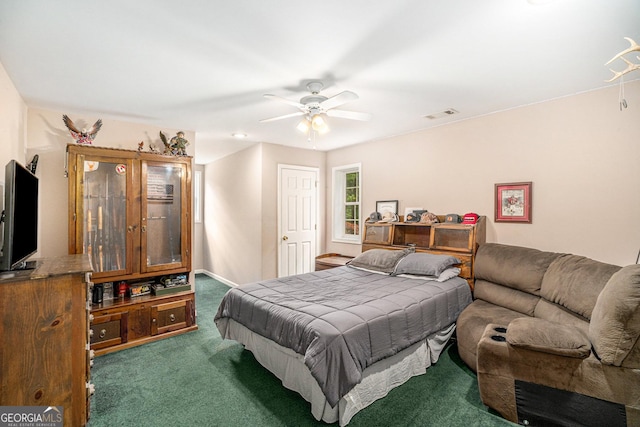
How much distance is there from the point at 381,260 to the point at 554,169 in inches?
80.8

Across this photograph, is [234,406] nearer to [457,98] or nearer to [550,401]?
[550,401]

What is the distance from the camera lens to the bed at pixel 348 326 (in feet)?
6.22

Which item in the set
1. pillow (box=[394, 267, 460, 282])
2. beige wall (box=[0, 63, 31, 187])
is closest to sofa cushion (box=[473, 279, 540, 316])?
pillow (box=[394, 267, 460, 282])

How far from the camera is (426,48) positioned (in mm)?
2014

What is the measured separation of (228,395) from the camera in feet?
7.57

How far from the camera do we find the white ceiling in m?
1.64

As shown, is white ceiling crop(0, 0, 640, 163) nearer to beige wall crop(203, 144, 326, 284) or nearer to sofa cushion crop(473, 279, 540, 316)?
Answer: beige wall crop(203, 144, 326, 284)

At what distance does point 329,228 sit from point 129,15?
4258mm

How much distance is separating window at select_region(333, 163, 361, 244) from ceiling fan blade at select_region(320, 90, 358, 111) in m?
2.59

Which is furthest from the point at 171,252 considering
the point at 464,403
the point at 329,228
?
the point at 464,403

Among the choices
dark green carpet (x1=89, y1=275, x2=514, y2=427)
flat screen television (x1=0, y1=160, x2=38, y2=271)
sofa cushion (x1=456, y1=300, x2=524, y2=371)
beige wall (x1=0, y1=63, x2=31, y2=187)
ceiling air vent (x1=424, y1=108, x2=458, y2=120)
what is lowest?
dark green carpet (x1=89, y1=275, x2=514, y2=427)

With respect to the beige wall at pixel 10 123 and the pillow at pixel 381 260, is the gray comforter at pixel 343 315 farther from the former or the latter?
the beige wall at pixel 10 123

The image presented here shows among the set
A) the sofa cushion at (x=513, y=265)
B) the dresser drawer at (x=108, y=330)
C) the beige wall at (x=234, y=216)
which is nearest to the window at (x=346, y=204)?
the beige wall at (x=234, y=216)

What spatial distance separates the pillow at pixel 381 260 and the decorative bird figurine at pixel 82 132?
3.46 m
